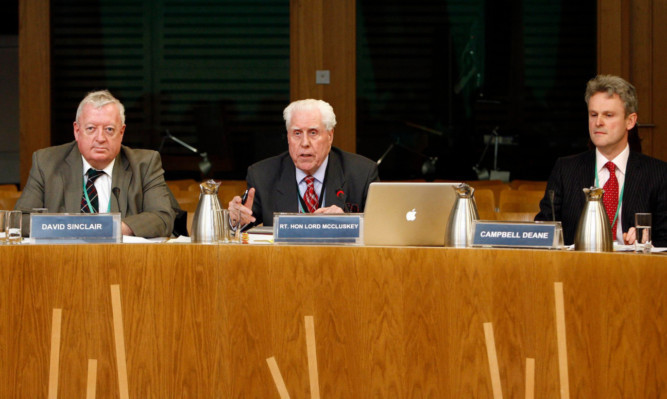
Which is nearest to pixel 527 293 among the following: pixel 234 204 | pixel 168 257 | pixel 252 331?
pixel 252 331

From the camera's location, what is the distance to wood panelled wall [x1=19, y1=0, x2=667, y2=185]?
7.69 m

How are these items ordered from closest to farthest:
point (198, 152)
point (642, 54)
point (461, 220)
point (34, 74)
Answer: point (461, 220) → point (642, 54) → point (34, 74) → point (198, 152)

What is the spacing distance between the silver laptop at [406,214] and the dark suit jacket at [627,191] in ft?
2.84

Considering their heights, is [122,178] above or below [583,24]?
below

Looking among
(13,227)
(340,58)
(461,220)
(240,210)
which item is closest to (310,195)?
(240,210)

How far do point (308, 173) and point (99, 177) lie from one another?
0.83m

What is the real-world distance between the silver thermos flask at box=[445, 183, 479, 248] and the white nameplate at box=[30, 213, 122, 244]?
0.97 metres

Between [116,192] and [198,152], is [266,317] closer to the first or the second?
[116,192]

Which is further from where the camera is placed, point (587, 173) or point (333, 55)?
point (333, 55)

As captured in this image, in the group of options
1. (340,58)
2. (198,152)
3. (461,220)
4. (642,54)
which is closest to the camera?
(461,220)

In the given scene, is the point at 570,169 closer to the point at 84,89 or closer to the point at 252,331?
the point at 252,331

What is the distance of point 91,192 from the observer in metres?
3.43

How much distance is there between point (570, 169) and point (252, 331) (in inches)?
63.9

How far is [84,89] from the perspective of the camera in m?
8.23
